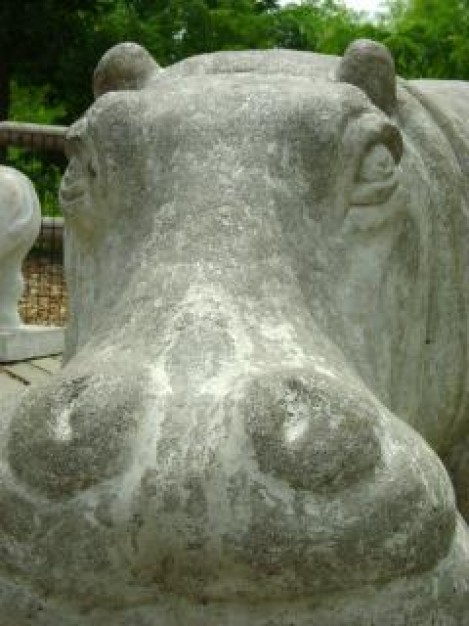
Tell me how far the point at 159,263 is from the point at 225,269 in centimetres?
9

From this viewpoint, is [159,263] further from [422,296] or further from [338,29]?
[338,29]

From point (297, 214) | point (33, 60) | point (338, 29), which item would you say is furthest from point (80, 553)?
point (338, 29)

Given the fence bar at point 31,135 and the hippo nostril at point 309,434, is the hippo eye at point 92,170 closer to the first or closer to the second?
the hippo nostril at point 309,434

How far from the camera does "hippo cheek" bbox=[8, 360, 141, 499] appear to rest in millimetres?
1139

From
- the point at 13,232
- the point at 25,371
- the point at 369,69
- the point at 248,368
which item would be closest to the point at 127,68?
the point at 369,69

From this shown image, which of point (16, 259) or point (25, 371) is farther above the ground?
point (16, 259)

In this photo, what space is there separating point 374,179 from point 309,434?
1.69ft

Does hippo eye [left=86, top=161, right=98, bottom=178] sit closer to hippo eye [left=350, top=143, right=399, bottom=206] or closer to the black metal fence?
hippo eye [left=350, top=143, right=399, bottom=206]

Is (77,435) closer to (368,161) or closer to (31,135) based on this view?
(368,161)

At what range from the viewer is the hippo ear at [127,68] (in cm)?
176

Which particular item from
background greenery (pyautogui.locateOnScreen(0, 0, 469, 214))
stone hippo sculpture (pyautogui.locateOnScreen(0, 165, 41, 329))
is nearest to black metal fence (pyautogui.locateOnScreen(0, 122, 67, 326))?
stone hippo sculpture (pyautogui.locateOnScreen(0, 165, 41, 329))

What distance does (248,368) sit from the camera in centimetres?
119

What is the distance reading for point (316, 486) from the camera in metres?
1.11

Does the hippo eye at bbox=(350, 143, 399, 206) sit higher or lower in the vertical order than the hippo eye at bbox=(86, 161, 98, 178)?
higher
